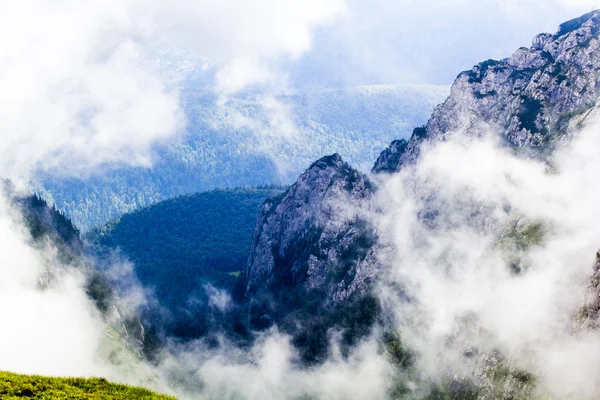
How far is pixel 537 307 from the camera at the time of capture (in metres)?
195

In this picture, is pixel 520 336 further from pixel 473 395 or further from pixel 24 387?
pixel 24 387

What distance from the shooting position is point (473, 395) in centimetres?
19875

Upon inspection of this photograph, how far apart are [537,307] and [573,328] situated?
26026mm

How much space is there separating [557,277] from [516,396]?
37.4m

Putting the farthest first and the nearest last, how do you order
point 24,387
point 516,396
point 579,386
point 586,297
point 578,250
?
point 578,250, point 516,396, point 586,297, point 579,386, point 24,387

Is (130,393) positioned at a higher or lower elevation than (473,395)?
lower

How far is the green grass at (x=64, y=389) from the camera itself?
70812 millimetres

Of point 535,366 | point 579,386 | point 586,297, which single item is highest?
point 586,297

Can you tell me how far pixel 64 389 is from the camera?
7350cm

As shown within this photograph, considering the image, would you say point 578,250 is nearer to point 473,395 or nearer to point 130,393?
point 473,395

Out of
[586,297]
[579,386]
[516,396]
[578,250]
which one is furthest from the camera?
[578,250]

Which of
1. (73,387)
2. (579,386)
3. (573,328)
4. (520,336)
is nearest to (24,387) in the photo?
(73,387)

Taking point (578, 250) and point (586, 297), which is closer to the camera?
point (586, 297)

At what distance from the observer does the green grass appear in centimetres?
7081
